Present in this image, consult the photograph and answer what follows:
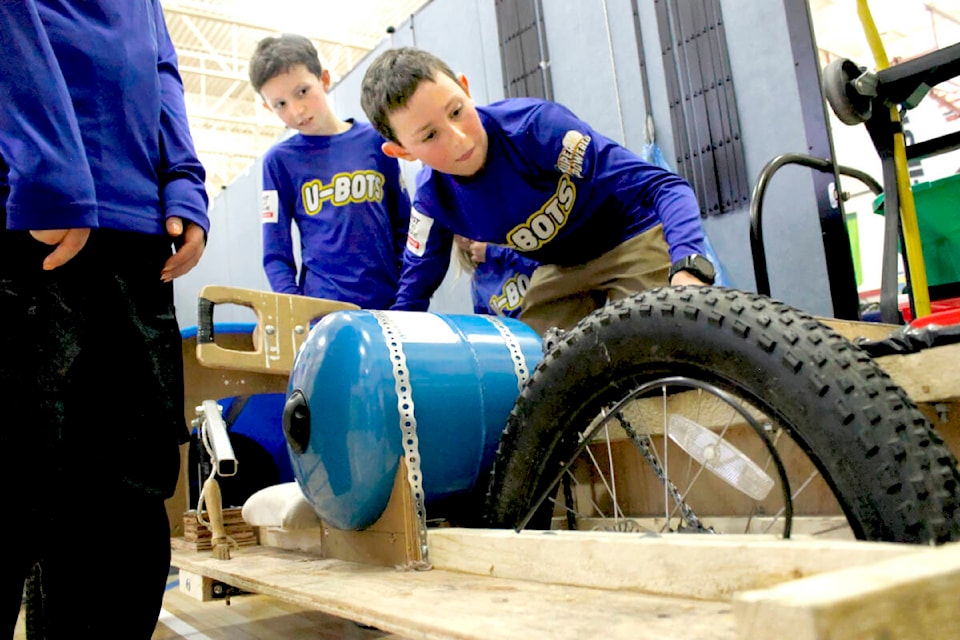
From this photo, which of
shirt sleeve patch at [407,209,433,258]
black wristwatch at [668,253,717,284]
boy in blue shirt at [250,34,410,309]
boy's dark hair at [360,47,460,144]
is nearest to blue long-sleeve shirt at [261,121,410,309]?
boy in blue shirt at [250,34,410,309]

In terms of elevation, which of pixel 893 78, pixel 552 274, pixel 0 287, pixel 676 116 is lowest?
pixel 0 287

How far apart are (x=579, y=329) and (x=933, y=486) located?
41 cm

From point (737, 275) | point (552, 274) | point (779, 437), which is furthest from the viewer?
point (737, 275)

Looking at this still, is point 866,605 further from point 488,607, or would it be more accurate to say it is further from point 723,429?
point 723,429

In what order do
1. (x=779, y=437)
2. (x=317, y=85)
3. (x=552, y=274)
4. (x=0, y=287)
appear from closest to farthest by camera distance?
(x=0, y=287)
(x=779, y=437)
(x=552, y=274)
(x=317, y=85)

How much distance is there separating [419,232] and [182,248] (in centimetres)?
79

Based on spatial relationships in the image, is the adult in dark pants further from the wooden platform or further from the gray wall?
the gray wall

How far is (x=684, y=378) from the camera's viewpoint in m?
0.79

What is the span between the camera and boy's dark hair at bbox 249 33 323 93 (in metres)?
2.00

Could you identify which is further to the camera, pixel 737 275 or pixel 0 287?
pixel 737 275

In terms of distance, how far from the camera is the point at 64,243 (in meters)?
0.86

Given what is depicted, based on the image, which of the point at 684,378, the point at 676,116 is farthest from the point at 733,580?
the point at 676,116

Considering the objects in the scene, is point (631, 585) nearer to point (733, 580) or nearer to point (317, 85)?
point (733, 580)

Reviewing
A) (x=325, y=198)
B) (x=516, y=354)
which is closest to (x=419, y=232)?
(x=325, y=198)
